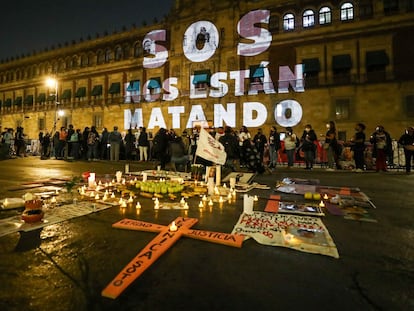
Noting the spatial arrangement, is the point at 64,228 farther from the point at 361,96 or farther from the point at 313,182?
the point at 361,96

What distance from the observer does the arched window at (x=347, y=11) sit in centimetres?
2162

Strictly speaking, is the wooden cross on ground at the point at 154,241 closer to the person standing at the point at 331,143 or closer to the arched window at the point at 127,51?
the person standing at the point at 331,143

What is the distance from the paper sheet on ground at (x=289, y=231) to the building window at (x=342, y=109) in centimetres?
2078

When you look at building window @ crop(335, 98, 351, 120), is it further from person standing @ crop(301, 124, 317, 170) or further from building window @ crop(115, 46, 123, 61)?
building window @ crop(115, 46, 123, 61)

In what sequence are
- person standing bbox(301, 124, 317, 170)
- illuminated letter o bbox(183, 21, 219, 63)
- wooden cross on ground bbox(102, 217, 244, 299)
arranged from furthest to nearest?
illuminated letter o bbox(183, 21, 219, 63)
person standing bbox(301, 124, 317, 170)
wooden cross on ground bbox(102, 217, 244, 299)

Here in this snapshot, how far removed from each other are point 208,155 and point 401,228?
3635 millimetres

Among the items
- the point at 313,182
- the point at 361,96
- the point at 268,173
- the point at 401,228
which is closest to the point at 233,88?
the point at 361,96

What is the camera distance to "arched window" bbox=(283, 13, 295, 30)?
76.2 feet

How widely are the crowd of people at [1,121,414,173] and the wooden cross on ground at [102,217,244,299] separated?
3990mm

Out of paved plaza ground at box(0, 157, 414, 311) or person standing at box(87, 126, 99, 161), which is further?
person standing at box(87, 126, 99, 161)

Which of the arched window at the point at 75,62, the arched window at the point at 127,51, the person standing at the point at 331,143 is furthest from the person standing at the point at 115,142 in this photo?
the arched window at the point at 75,62

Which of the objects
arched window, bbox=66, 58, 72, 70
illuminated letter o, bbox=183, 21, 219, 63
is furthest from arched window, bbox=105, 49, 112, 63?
illuminated letter o, bbox=183, 21, 219, 63

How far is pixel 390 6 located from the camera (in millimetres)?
20703

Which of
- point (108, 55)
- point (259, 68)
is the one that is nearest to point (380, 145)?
point (259, 68)
